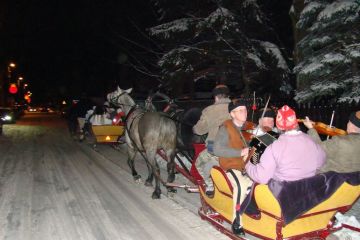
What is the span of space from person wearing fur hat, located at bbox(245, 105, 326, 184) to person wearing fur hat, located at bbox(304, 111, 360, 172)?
0.45 meters

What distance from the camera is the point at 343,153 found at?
15.4ft

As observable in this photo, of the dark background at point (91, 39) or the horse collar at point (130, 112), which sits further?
the dark background at point (91, 39)

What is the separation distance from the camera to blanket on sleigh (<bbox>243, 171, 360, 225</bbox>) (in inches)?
169

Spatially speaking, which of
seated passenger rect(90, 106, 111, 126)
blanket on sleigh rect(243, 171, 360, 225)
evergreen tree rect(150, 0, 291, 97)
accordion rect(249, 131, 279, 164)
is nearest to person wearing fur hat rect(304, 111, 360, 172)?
blanket on sleigh rect(243, 171, 360, 225)

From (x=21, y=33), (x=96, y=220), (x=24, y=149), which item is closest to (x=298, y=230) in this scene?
(x=96, y=220)

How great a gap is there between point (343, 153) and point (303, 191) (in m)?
0.78

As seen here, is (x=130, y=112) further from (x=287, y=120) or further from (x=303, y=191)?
(x=303, y=191)

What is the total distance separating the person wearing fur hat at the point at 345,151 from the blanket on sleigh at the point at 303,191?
25 cm

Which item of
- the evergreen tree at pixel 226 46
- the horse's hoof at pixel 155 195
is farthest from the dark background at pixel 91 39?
the horse's hoof at pixel 155 195

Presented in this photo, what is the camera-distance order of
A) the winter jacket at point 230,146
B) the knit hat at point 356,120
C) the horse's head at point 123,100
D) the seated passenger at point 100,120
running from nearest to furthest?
the knit hat at point 356,120 → the winter jacket at point 230,146 → the horse's head at point 123,100 → the seated passenger at point 100,120

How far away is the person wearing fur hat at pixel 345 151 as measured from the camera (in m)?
4.68

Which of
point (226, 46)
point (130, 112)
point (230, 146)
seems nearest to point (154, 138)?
point (130, 112)

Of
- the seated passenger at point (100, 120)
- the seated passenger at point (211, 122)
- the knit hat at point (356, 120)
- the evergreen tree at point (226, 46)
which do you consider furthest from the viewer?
the seated passenger at point (100, 120)

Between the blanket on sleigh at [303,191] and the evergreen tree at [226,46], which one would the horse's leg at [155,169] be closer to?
the blanket on sleigh at [303,191]
